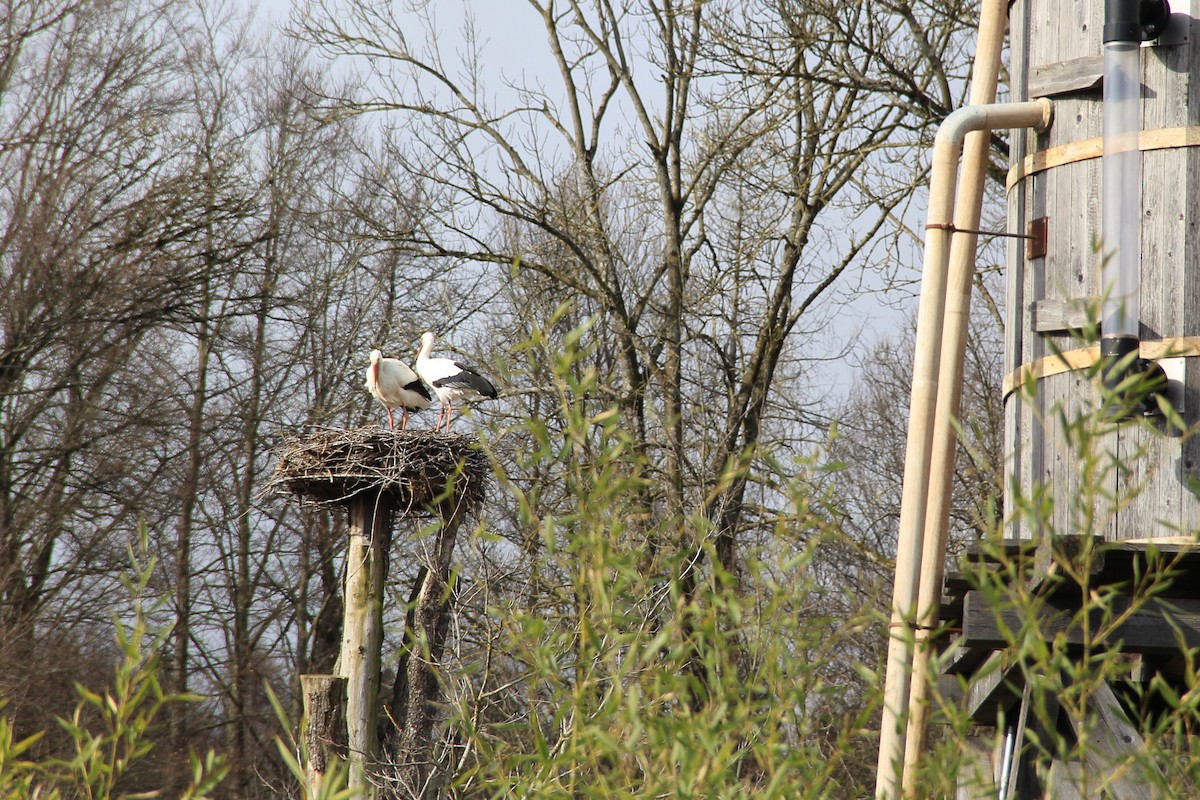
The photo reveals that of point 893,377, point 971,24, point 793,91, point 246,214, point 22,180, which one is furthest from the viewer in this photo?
point 893,377

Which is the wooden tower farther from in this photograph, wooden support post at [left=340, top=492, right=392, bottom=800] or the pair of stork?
the pair of stork

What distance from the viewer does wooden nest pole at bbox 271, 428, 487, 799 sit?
8.16 meters

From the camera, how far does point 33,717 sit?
1278 centimetres

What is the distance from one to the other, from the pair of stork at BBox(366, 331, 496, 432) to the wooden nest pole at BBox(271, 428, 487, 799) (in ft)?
4.69

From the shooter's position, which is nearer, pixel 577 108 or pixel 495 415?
pixel 495 415

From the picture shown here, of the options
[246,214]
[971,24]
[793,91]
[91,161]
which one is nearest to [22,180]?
[91,161]

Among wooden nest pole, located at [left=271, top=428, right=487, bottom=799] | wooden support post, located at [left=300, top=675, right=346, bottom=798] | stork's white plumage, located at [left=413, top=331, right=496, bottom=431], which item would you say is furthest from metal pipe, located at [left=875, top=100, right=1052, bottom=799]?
stork's white plumage, located at [left=413, top=331, right=496, bottom=431]

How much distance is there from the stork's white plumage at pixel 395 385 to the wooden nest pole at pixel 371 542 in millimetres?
1510

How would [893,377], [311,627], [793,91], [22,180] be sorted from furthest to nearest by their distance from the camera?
1. [893,377]
2. [311,627]
3. [22,180]
4. [793,91]

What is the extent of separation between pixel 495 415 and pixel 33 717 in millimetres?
5148

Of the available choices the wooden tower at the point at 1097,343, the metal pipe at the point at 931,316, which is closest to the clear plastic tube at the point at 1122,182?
the wooden tower at the point at 1097,343

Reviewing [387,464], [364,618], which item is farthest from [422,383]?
[364,618]

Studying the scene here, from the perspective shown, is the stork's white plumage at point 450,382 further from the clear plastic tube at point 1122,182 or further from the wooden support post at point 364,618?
the clear plastic tube at point 1122,182

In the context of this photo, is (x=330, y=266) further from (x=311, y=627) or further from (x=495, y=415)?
(x=495, y=415)
